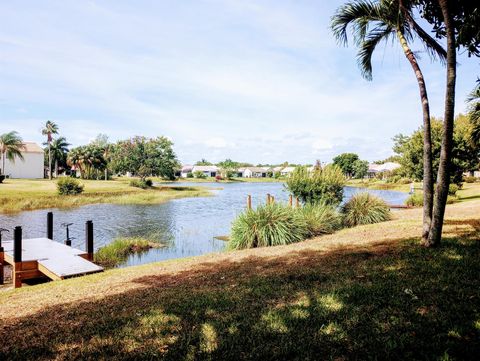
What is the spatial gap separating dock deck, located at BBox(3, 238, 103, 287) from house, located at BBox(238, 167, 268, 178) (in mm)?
147198

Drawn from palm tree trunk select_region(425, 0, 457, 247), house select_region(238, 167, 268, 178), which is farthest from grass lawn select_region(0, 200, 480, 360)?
house select_region(238, 167, 268, 178)

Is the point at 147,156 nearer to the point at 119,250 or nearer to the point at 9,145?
the point at 9,145

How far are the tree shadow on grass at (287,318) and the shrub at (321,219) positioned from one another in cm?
697

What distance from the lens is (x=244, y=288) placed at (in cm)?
661

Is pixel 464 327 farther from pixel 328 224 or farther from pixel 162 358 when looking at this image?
pixel 328 224

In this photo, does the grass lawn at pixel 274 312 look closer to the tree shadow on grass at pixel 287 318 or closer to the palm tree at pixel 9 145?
the tree shadow on grass at pixel 287 318

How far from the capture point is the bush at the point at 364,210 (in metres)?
17.0

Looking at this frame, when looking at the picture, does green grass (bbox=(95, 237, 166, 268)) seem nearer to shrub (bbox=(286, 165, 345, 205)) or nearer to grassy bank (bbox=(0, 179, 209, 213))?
shrub (bbox=(286, 165, 345, 205))

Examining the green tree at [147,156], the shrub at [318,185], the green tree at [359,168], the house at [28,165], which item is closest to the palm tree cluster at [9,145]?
the house at [28,165]

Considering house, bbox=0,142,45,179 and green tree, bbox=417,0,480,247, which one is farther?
house, bbox=0,142,45,179

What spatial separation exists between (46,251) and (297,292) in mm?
11266

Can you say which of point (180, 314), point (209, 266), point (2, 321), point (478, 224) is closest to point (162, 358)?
point (180, 314)

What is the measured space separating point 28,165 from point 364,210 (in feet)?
248

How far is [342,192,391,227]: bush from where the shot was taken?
16953 mm
